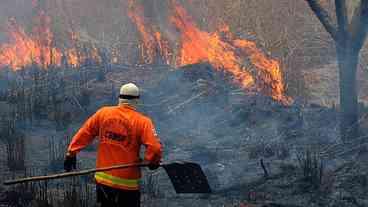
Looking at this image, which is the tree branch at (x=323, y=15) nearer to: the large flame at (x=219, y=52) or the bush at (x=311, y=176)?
the bush at (x=311, y=176)

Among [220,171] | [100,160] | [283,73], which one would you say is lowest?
[220,171]

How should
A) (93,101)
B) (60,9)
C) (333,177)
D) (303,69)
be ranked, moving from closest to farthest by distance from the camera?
(333,177) → (93,101) → (303,69) → (60,9)

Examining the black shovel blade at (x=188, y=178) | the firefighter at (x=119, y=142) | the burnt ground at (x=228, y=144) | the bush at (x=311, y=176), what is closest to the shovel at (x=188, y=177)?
the black shovel blade at (x=188, y=178)

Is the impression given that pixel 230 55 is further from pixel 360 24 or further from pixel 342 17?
pixel 360 24

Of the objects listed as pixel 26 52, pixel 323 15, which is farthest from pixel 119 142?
pixel 26 52

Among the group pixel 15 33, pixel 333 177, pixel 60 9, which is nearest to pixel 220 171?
pixel 333 177

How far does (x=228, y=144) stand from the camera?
995 cm

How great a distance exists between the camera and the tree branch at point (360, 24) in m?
8.20

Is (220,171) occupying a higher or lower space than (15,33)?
lower

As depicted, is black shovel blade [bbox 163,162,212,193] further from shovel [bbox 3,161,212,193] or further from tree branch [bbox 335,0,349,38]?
tree branch [bbox 335,0,349,38]

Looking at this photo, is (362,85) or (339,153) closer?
(339,153)

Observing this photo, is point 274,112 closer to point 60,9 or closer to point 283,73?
point 283,73

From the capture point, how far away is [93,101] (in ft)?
39.2

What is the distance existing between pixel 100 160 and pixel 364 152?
5.17m
